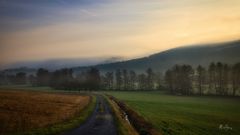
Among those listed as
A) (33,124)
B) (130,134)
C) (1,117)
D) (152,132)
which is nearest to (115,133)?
(130,134)

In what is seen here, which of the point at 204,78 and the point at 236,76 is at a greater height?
the point at 236,76

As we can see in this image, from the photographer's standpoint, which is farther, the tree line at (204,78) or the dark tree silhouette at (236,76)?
the tree line at (204,78)

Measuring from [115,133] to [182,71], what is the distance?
504ft

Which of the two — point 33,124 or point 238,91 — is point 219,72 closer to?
point 238,91

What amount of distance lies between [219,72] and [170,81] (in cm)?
2684

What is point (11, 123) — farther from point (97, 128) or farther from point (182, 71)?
point (182, 71)

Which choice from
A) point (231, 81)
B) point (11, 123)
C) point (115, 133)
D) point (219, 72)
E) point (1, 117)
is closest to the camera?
point (115, 133)

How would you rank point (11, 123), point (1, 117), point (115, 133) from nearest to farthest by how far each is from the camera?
point (115, 133) → point (11, 123) → point (1, 117)

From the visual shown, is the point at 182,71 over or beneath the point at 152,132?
over

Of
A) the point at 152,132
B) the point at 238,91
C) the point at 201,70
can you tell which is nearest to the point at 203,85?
the point at 201,70

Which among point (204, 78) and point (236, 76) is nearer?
point (236, 76)

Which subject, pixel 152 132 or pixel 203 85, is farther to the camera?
pixel 203 85

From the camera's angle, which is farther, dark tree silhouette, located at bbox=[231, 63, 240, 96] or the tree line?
the tree line

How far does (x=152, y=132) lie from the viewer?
39.8 meters
